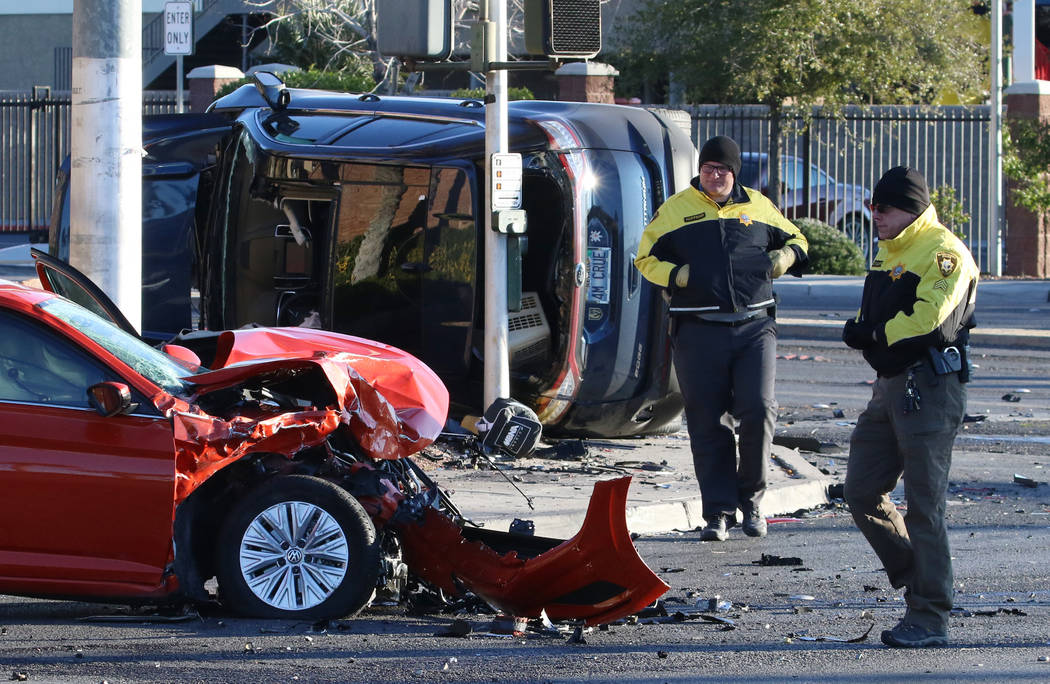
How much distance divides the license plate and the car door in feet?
14.5

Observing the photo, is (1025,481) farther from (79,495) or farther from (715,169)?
(79,495)

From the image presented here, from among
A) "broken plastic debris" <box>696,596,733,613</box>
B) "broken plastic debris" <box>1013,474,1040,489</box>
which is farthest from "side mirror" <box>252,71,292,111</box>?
"broken plastic debris" <box>696,596,733,613</box>

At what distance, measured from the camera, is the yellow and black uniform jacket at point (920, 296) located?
18.6 ft

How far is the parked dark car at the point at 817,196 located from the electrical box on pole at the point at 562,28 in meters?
15.3

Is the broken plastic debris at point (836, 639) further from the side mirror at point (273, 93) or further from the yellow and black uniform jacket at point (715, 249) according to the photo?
the side mirror at point (273, 93)

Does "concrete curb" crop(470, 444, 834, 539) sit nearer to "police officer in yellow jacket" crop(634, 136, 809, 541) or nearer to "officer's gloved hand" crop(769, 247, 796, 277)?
"police officer in yellow jacket" crop(634, 136, 809, 541)

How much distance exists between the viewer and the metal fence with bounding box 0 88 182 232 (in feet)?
79.8

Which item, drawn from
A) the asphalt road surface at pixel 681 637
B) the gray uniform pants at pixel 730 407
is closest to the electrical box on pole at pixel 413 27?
the gray uniform pants at pixel 730 407

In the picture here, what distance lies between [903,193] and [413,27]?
4076 mm

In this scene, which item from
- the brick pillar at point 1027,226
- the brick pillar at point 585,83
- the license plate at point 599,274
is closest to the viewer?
the license plate at point 599,274

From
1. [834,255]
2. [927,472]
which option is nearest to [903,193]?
[927,472]

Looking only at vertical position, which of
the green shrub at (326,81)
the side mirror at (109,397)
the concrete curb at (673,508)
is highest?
the green shrub at (326,81)

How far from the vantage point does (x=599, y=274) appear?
32.1ft

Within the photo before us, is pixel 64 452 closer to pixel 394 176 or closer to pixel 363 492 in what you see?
pixel 363 492
